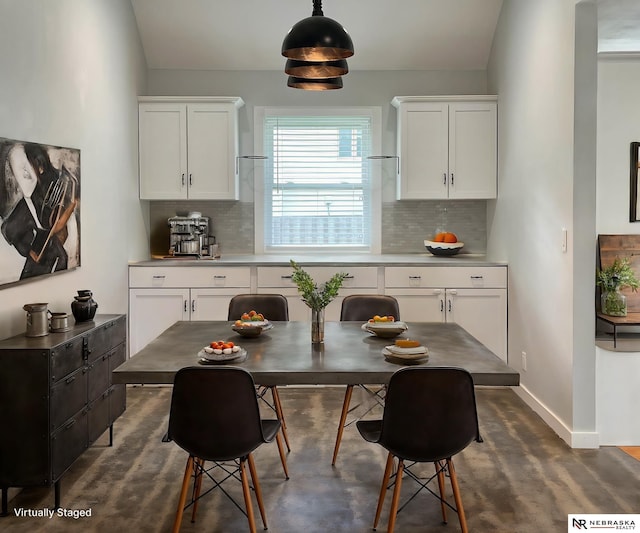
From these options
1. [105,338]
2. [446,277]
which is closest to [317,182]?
[446,277]

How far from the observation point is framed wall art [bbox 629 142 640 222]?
206 inches

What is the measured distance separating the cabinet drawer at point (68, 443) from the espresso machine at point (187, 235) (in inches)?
96.5

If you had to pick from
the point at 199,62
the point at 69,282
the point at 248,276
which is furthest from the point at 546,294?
the point at 199,62

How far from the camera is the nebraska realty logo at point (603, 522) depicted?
9.80ft

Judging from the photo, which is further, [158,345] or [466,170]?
[466,170]

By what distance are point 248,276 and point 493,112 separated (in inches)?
100

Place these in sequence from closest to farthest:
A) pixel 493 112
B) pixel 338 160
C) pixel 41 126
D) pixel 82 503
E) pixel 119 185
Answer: pixel 82 503
pixel 41 126
pixel 119 185
pixel 493 112
pixel 338 160

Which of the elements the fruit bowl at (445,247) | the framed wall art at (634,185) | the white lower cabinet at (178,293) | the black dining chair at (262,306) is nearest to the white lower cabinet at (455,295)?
the fruit bowl at (445,247)

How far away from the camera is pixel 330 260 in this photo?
5.64 metres

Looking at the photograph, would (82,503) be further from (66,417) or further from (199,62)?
(199,62)

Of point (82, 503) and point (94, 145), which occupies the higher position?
point (94, 145)

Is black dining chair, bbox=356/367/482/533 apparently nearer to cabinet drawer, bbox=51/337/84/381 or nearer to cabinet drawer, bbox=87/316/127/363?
cabinet drawer, bbox=51/337/84/381

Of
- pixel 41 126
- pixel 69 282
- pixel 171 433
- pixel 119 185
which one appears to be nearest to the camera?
pixel 171 433

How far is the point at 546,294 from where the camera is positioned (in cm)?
448
